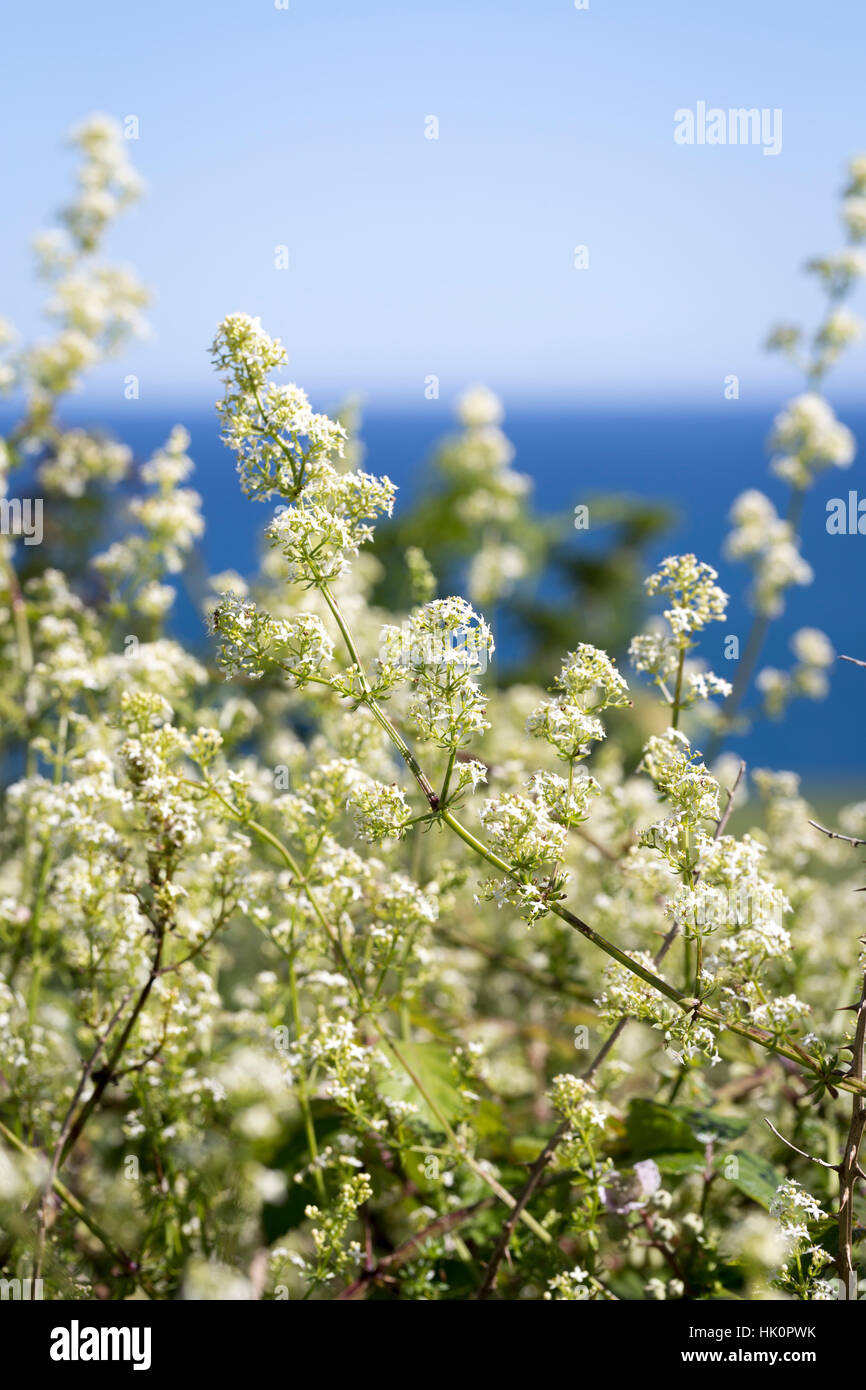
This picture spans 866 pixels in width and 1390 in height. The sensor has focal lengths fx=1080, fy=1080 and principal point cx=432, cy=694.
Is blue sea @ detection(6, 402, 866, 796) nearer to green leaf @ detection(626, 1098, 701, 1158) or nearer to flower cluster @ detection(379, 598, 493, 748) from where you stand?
flower cluster @ detection(379, 598, 493, 748)

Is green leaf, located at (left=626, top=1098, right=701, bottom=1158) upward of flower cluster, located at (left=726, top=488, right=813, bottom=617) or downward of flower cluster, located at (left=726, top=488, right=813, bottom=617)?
downward

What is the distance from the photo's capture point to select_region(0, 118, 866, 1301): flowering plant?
922 mm

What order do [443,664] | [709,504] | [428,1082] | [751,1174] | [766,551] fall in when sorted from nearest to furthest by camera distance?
[443,664] → [751,1174] → [428,1082] → [766,551] → [709,504]

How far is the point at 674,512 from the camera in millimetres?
6559

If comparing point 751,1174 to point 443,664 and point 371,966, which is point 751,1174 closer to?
point 371,966

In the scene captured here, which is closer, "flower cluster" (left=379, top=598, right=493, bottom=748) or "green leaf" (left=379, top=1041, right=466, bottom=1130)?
"flower cluster" (left=379, top=598, right=493, bottom=748)

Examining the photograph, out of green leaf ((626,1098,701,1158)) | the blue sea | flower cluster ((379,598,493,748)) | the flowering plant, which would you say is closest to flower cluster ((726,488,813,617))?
the blue sea

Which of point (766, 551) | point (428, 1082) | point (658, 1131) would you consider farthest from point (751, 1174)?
point (766, 551)

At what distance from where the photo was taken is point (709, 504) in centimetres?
1820

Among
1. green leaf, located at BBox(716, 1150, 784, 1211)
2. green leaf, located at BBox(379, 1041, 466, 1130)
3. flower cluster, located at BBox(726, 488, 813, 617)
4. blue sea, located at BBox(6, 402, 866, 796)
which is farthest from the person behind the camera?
blue sea, located at BBox(6, 402, 866, 796)

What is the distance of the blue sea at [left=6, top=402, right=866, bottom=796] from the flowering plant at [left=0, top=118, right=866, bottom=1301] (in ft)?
0.64

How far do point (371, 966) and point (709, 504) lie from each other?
17939mm

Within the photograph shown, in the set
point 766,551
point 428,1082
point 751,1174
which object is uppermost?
point 766,551
